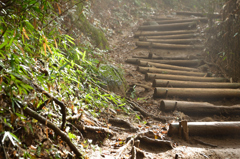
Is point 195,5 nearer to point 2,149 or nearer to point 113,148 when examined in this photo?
point 113,148

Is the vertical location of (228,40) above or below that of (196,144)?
above

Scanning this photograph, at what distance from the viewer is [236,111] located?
4.76 m

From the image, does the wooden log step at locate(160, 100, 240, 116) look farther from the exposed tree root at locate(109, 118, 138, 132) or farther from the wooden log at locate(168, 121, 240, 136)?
the exposed tree root at locate(109, 118, 138, 132)

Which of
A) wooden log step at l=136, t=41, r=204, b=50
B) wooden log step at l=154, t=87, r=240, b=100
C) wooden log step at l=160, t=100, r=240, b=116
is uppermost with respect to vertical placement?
wooden log step at l=136, t=41, r=204, b=50

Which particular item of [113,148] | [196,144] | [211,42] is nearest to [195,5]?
[211,42]

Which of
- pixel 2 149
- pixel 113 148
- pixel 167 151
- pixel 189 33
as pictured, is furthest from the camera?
pixel 189 33

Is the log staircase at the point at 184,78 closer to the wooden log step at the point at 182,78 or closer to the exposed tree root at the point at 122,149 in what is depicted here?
the wooden log step at the point at 182,78

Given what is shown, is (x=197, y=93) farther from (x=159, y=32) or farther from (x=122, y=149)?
(x=159, y=32)

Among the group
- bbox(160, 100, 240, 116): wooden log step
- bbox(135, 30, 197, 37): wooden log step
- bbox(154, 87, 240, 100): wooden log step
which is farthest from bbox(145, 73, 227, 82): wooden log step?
bbox(135, 30, 197, 37): wooden log step

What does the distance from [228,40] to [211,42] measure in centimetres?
147

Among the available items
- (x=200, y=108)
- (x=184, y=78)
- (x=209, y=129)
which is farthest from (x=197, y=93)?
(x=209, y=129)

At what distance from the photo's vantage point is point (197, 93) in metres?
5.41

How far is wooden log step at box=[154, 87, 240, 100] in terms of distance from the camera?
17.7 feet

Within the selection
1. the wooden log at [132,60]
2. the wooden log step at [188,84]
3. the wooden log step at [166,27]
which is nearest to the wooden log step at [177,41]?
the wooden log step at [166,27]
